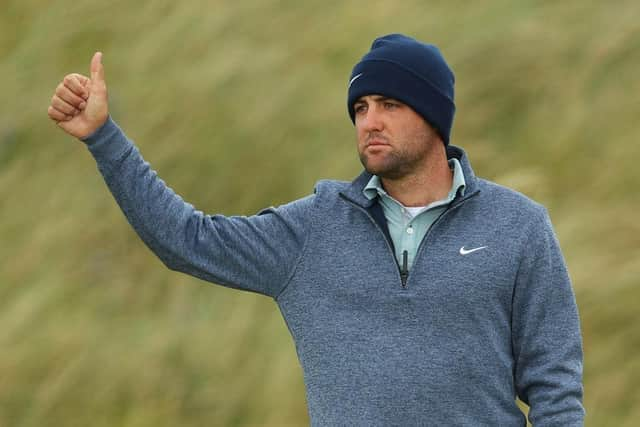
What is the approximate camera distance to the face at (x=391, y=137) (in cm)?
342

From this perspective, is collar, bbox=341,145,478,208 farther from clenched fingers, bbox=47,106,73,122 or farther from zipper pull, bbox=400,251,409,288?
clenched fingers, bbox=47,106,73,122

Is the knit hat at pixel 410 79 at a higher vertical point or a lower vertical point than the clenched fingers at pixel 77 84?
higher

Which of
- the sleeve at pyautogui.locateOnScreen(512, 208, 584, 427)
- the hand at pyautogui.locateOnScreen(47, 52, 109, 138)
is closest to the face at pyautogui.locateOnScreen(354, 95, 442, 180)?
the sleeve at pyautogui.locateOnScreen(512, 208, 584, 427)

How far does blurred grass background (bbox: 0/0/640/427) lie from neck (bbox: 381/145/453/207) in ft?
7.54

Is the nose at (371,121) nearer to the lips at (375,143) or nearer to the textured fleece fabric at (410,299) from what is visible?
the lips at (375,143)

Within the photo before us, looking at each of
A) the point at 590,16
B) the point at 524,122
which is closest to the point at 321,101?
the point at 524,122

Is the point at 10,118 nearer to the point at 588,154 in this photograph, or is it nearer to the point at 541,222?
the point at 588,154

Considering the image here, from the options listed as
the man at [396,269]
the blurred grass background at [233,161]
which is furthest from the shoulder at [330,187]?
the blurred grass background at [233,161]

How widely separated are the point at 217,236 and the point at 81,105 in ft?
1.63

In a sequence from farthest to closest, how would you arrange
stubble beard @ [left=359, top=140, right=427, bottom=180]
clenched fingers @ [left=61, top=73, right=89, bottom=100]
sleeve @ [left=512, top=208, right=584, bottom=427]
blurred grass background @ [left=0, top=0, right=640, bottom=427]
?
1. blurred grass background @ [left=0, top=0, right=640, bottom=427]
2. stubble beard @ [left=359, top=140, right=427, bottom=180]
3. sleeve @ [left=512, top=208, right=584, bottom=427]
4. clenched fingers @ [left=61, top=73, right=89, bottom=100]

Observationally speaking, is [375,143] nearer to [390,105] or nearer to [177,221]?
[390,105]

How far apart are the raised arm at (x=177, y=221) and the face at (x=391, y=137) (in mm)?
224

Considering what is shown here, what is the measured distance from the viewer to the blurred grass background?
19.5ft


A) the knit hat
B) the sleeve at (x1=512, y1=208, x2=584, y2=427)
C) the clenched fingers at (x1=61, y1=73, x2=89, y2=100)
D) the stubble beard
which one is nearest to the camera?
the clenched fingers at (x1=61, y1=73, x2=89, y2=100)
